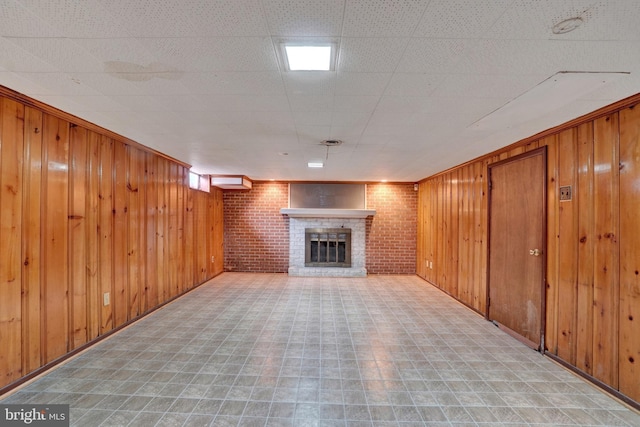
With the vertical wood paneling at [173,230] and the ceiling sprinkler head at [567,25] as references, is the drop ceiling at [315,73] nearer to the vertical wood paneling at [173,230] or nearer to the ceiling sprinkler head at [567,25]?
the ceiling sprinkler head at [567,25]

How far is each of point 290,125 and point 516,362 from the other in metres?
3.06

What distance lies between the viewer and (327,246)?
6.34 metres

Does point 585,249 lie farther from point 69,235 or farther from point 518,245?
point 69,235

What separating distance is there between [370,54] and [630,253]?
232 cm

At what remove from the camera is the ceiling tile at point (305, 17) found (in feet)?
3.65

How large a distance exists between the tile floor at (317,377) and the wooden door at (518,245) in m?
0.26

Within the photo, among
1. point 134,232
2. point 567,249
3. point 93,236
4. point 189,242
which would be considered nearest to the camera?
point 567,249

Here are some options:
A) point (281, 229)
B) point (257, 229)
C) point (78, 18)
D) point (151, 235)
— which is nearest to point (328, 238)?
point (281, 229)

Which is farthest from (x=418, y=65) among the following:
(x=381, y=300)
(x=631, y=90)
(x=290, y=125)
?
(x=381, y=300)

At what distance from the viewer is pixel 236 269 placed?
255 inches

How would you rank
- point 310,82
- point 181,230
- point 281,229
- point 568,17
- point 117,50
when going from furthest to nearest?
point 281,229 < point 181,230 < point 310,82 < point 117,50 < point 568,17

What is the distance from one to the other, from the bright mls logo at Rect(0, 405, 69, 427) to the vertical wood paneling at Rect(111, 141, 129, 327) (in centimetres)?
122

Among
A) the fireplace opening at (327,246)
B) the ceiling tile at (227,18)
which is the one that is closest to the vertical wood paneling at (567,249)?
the ceiling tile at (227,18)

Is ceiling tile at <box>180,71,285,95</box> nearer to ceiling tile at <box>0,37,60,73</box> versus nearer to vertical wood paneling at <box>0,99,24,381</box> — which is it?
ceiling tile at <box>0,37,60,73</box>
